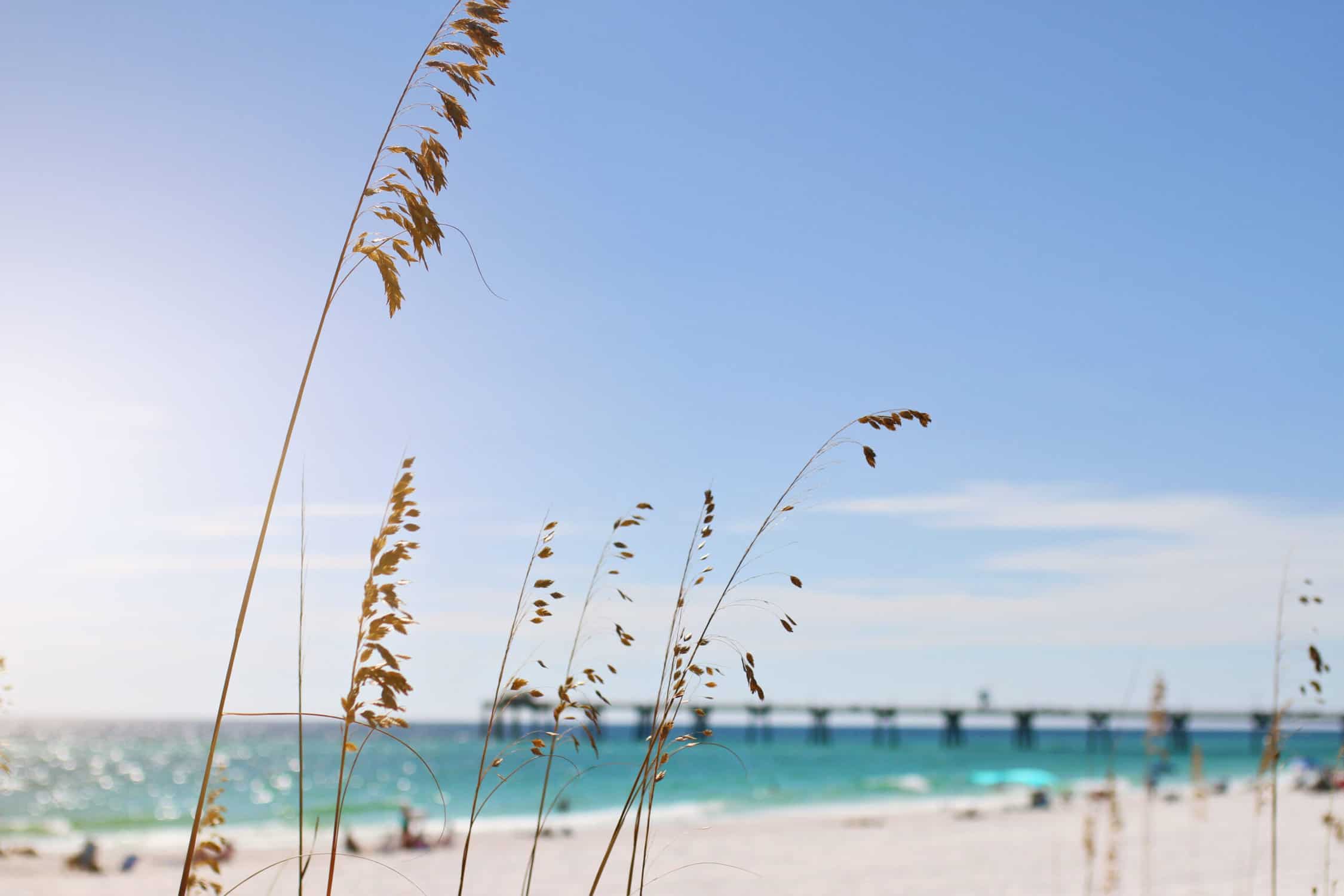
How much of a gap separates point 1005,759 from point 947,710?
1050 centimetres

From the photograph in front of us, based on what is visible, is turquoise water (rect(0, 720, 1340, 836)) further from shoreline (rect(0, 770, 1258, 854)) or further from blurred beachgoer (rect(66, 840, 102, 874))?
blurred beachgoer (rect(66, 840, 102, 874))

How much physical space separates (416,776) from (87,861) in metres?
41.9

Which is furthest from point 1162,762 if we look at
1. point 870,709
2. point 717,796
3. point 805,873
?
point 870,709

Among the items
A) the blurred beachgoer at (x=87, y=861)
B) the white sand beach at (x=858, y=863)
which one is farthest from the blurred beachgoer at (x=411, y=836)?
the blurred beachgoer at (x=87, y=861)

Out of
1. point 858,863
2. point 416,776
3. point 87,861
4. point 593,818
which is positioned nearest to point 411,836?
point 87,861

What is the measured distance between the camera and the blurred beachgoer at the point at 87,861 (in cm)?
1719

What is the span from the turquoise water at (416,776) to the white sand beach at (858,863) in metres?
1.76

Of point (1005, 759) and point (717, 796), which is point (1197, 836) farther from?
point (1005, 759)

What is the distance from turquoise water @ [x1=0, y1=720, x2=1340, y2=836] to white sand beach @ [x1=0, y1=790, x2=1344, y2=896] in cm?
176

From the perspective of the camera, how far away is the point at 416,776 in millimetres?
57531

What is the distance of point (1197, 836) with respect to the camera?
698 inches

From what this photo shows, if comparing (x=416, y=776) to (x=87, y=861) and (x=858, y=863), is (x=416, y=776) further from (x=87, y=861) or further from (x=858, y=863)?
(x=858, y=863)

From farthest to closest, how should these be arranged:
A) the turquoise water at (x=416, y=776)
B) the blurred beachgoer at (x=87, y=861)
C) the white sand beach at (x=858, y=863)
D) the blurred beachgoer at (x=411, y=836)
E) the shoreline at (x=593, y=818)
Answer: the turquoise water at (x=416, y=776)
the shoreline at (x=593, y=818)
the blurred beachgoer at (x=411, y=836)
the blurred beachgoer at (x=87, y=861)
the white sand beach at (x=858, y=863)

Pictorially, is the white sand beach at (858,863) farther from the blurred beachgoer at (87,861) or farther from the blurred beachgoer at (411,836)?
the blurred beachgoer at (411,836)
